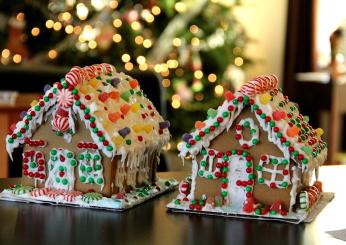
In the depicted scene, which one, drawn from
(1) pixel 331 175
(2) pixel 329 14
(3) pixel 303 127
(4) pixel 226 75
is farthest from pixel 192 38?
(3) pixel 303 127

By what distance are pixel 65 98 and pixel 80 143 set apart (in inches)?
3.3

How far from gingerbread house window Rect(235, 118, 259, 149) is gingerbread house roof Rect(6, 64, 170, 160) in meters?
0.20

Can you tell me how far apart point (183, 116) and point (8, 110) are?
1891 millimetres

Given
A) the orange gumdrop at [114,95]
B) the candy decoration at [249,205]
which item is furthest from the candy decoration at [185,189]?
the orange gumdrop at [114,95]

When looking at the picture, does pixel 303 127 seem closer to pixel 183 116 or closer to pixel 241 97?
pixel 241 97

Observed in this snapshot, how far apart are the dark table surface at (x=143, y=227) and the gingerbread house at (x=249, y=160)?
4 cm

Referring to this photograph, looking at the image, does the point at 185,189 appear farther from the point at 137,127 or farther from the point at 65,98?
the point at 65,98

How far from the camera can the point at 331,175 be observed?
176 centimetres

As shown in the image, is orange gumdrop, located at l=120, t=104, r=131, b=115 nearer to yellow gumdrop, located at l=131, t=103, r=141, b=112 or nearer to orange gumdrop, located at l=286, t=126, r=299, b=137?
yellow gumdrop, located at l=131, t=103, r=141, b=112

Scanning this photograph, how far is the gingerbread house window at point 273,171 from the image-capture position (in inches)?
49.2

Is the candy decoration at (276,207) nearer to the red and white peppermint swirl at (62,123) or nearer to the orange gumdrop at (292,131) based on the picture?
the orange gumdrop at (292,131)

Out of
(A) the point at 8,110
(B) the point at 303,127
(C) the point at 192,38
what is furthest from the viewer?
(C) the point at 192,38

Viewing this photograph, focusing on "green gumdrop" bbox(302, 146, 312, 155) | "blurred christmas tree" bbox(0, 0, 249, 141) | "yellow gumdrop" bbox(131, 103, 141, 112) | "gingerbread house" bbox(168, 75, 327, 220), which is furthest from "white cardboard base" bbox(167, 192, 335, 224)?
"blurred christmas tree" bbox(0, 0, 249, 141)

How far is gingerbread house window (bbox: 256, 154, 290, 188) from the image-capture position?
4.10 ft
